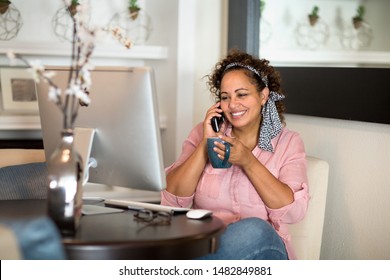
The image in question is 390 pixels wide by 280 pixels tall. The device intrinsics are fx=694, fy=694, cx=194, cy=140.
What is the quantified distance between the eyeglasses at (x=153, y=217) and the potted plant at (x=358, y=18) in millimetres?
1146

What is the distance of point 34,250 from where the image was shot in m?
1.07

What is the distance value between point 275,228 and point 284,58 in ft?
3.06

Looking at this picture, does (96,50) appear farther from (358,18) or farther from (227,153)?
(227,153)

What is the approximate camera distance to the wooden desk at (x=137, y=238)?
58.6 inches

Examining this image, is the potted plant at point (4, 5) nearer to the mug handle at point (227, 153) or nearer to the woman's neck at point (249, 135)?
the woman's neck at point (249, 135)

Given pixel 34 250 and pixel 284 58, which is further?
pixel 284 58

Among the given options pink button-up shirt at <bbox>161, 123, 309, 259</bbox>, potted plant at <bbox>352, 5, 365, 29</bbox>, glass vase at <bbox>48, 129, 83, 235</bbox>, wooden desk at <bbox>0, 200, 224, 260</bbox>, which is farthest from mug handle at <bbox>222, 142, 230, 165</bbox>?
potted plant at <bbox>352, 5, 365, 29</bbox>

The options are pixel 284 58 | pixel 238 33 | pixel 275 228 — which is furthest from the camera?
pixel 238 33

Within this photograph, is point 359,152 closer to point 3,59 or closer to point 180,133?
point 180,133

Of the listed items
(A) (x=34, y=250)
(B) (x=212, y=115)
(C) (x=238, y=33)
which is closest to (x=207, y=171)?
(B) (x=212, y=115)

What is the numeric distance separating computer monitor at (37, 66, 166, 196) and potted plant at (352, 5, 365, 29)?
112cm

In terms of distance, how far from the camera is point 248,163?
2.14m
